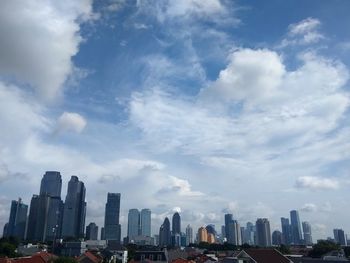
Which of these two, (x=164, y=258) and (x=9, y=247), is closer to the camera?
(x=164, y=258)

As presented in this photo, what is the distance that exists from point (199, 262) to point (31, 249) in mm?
62530

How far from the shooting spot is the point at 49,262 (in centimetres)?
6688

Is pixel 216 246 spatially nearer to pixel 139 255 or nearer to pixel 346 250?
pixel 346 250

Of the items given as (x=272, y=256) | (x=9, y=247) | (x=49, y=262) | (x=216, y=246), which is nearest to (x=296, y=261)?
(x=272, y=256)

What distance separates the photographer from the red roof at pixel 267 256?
5784 centimetres

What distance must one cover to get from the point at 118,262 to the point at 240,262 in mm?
34875

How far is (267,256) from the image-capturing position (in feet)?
193

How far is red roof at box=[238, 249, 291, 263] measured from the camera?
57844 mm

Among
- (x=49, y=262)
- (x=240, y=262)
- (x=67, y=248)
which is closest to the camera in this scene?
(x=240, y=262)

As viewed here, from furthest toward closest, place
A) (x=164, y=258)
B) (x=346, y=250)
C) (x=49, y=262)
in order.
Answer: (x=346, y=250) → (x=164, y=258) → (x=49, y=262)

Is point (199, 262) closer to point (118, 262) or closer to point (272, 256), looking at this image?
point (118, 262)

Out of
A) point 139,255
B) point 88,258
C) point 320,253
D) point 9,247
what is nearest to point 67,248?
point 9,247

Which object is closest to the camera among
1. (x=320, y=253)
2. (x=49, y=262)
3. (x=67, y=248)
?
(x=49, y=262)

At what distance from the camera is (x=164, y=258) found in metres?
76.2
